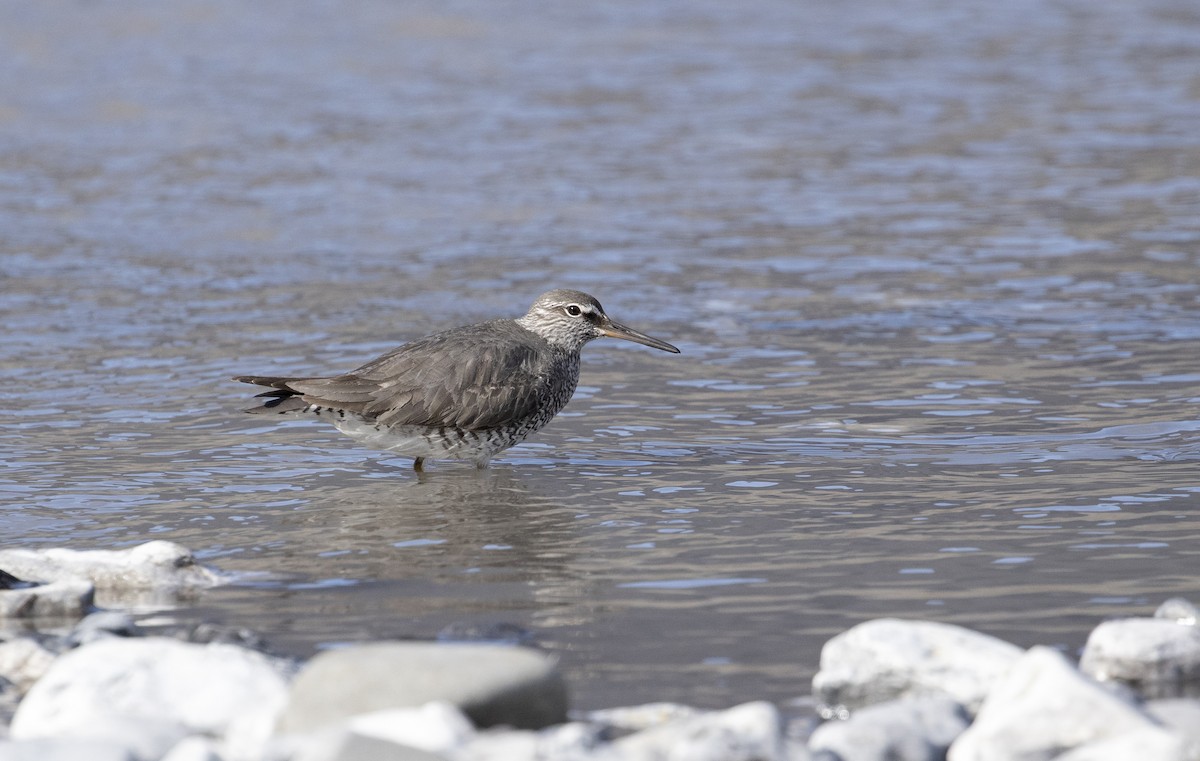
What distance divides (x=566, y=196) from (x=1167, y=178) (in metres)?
5.55

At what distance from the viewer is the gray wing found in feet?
28.0

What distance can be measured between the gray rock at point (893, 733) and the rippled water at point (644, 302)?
547mm

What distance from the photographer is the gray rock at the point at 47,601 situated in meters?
6.16

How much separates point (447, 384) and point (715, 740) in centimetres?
440

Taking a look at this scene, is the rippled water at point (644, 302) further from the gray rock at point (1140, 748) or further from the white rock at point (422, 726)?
the gray rock at point (1140, 748)

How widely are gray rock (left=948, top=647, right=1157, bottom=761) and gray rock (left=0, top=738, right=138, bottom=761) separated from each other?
2.29 meters

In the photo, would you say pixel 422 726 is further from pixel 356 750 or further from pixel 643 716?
pixel 643 716

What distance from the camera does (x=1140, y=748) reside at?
4445mm

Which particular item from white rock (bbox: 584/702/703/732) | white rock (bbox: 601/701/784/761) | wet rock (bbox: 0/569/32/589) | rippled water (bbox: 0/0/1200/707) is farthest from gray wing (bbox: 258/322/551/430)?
white rock (bbox: 601/701/784/761)

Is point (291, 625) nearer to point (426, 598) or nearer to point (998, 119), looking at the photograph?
point (426, 598)

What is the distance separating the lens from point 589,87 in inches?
823

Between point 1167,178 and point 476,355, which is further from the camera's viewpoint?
point 1167,178

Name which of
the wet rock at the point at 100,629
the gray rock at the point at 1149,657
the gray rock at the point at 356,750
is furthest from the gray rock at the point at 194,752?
the gray rock at the point at 1149,657

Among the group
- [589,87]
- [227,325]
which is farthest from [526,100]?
[227,325]
